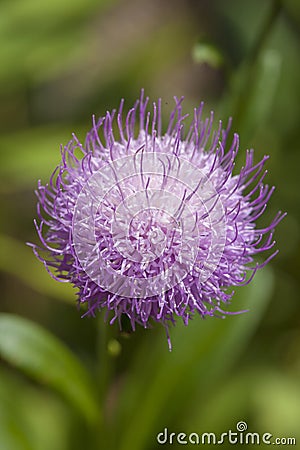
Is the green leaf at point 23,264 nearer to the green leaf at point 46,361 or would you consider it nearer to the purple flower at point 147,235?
the green leaf at point 46,361

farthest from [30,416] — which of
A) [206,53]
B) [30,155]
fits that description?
[206,53]

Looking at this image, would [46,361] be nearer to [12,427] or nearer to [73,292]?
[12,427]

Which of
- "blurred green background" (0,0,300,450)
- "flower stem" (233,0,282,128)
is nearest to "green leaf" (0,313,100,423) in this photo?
"blurred green background" (0,0,300,450)

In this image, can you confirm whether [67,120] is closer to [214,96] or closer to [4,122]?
[4,122]

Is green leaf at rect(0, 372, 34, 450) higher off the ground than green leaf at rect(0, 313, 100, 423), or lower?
lower

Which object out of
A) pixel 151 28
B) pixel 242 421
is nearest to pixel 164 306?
pixel 242 421

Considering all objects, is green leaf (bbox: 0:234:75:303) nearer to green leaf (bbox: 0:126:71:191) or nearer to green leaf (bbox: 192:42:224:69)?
green leaf (bbox: 0:126:71:191)
